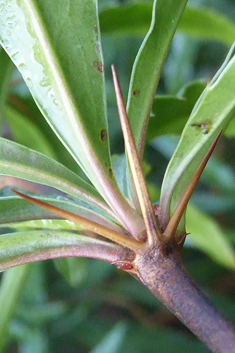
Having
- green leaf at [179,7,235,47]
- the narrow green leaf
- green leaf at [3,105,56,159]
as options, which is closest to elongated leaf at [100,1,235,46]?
green leaf at [179,7,235,47]

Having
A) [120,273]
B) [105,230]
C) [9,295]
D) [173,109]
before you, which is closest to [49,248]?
[105,230]

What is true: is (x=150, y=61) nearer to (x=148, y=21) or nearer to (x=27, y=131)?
(x=148, y=21)

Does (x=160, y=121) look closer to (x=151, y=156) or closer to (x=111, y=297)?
(x=151, y=156)

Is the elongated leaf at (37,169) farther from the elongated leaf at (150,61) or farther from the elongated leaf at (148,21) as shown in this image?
the elongated leaf at (148,21)

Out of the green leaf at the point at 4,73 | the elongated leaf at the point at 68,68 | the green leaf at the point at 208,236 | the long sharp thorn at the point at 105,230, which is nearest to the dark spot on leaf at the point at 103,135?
the elongated leaf at the point at 68,68

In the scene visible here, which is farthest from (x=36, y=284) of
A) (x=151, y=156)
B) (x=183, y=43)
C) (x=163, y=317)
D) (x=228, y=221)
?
(x=183, y=43)

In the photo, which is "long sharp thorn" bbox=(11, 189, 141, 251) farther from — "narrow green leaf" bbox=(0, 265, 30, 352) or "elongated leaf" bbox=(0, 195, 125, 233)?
"narrow green leaf" bbox=(0, 265, 30, 352)

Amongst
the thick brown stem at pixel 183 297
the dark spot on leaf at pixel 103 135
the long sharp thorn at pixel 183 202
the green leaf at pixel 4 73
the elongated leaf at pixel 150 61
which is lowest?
the thick brown stem at pixel 183 297

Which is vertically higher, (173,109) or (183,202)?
(173,109)
